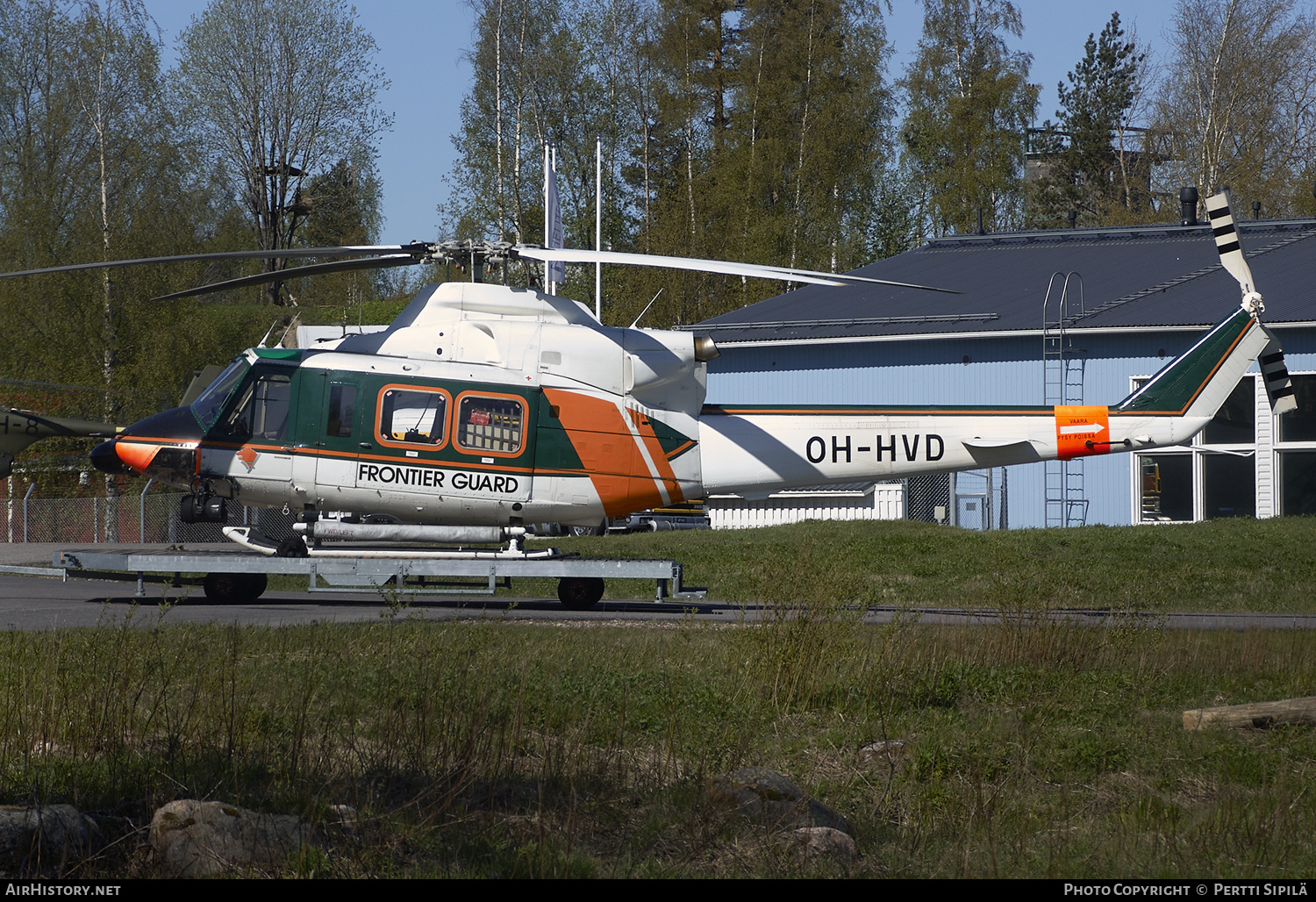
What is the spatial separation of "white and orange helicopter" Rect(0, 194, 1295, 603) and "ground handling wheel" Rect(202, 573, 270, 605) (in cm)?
102

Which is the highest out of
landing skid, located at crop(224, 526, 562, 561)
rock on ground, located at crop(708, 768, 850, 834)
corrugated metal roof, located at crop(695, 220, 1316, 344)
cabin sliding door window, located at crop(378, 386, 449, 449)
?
corrugated metal roof, located at crop(695, 220, 1316, 344)

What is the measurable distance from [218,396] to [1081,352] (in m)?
17.6

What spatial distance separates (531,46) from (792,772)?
1649 inches

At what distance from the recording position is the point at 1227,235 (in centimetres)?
1380

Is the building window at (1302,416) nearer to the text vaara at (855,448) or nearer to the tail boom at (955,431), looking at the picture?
the tail boom at (955,431)

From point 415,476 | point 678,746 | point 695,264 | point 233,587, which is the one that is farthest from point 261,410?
point 678,746

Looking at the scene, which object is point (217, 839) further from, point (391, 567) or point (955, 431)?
point (955, 431)

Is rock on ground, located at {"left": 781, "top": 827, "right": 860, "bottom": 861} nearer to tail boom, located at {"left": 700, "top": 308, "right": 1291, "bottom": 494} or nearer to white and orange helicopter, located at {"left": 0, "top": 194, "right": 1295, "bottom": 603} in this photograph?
white and orange helicopter, located at {"left": 0, "top": 194, "right": 1295, "bottom": 603}

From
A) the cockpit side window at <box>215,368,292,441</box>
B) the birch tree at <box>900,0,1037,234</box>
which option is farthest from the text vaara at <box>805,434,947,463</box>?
the birch tree at <box>900,0,1037,234</box>

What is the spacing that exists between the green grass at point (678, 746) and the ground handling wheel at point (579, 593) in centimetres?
451

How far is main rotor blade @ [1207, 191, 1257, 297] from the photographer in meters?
13.7

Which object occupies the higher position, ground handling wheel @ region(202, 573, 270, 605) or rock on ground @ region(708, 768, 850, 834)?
ground handling wheel @ region(202, 573, 270, 605)

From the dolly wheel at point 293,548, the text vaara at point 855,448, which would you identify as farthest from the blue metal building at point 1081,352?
the dolly wheel at point 293,548

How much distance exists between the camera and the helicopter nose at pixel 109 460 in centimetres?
1493
